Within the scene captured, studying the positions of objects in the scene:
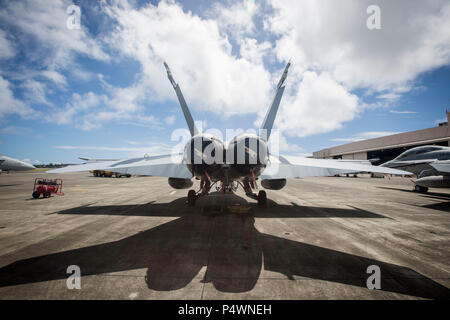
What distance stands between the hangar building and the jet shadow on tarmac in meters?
47.4

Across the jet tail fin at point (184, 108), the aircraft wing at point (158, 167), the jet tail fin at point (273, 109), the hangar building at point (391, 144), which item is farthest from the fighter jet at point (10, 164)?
the hangar building at point (391, 144)

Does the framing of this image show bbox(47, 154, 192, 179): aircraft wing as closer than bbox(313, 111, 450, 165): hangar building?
Yes

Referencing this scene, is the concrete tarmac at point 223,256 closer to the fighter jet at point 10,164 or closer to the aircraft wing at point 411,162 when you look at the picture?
the aircraft wing at point 411,162

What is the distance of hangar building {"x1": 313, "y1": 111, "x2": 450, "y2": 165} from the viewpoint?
111 ft

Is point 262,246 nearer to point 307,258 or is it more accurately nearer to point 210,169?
point 307,258

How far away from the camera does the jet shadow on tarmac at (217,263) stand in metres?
2.61

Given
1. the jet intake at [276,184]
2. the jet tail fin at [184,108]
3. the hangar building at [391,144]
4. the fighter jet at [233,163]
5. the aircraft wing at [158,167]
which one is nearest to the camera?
the fighter jet at [233,163]

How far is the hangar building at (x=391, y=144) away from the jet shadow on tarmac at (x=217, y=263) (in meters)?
47.4

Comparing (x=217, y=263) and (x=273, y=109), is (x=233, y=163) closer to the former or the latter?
(x=217, y=263)

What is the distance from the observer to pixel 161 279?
264 centimetres

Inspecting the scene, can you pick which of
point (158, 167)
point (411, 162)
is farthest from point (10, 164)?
point (411, 162)

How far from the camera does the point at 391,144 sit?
4197 centimetres

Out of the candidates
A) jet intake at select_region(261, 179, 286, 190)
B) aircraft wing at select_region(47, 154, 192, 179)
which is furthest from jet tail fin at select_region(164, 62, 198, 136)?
jet intake at select_region(261, 179, 286, 190)

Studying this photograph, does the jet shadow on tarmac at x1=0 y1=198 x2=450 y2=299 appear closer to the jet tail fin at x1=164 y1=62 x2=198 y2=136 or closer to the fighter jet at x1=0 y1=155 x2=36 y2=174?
the jet tail fin at x1=164 y1=62 x2=198 y2=136
